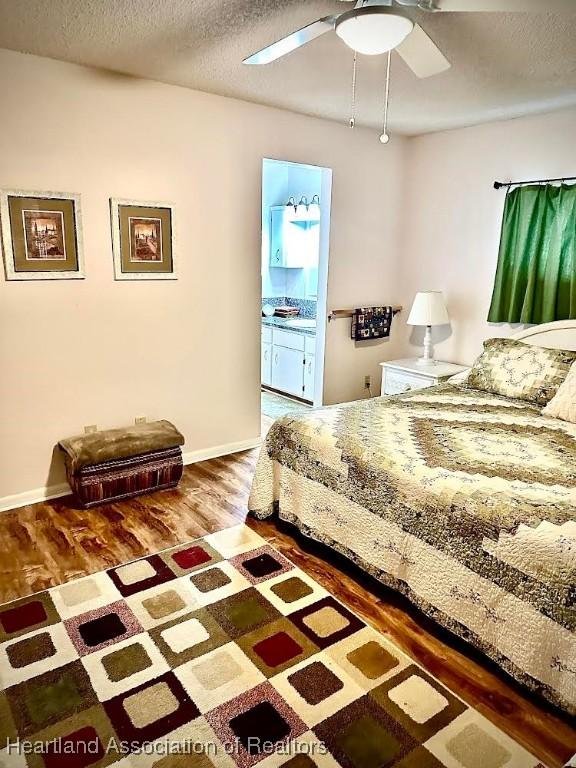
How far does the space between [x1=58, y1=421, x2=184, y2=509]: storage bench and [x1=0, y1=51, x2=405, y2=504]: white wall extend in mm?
232

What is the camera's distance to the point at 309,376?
17.0 feet

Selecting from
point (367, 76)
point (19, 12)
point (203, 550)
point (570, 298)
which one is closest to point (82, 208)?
point (19, 12)

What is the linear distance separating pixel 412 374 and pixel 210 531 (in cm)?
220

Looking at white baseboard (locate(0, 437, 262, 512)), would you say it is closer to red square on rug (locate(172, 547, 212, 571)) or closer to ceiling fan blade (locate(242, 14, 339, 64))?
red square on rug (locate(172, 547, 212, 571))

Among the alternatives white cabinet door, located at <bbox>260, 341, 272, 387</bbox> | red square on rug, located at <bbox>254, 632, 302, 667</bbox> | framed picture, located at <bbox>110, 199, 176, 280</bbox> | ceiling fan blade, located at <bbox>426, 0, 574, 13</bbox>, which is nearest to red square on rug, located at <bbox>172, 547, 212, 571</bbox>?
red square on rug, located at <bbox>254, 632, 302, 667</bbox>

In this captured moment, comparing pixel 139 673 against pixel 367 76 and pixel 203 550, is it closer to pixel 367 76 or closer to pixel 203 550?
pixel 203 550

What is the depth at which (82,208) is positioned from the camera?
122 inches

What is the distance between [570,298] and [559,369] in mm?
759

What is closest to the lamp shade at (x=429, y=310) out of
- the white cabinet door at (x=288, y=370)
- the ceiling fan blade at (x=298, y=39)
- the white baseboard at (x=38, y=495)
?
the white cabinet door at (x=288, y=370)

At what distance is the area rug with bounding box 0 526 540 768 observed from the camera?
1656mm

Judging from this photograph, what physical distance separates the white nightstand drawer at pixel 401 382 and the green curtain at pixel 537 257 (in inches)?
29.3

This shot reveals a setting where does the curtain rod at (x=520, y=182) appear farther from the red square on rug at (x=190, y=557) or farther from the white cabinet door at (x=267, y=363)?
the red square on rug at (x=190, y=557)

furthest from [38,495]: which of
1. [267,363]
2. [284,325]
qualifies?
[267,363]

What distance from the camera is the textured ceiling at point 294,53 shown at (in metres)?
2.21
